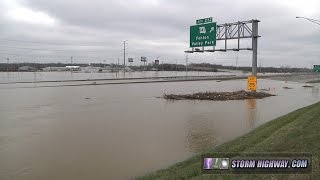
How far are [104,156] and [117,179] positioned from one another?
2683mm

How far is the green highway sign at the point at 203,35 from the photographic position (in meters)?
43.5

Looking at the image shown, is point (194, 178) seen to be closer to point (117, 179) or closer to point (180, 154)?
point (117, 179)

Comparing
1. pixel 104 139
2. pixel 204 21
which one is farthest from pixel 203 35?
pixel 104 139

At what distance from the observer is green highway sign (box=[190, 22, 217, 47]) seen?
143ft

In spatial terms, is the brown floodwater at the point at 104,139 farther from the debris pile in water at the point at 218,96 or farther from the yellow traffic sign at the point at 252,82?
the yellow traffic sign at the point at 252,82

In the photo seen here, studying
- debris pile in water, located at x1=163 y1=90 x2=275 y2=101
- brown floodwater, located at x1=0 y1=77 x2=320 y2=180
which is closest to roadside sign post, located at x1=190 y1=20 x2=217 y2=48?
debris pile in water, located at x1=163 y1=90 x2=275 y2=101

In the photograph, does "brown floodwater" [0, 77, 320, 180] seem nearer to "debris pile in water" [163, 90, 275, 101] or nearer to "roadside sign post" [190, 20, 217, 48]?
"debris pile in water" [163, 90, 275, 101]

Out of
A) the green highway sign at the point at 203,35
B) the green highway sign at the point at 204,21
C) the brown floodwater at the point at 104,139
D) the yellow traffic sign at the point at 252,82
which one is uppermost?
the green highway sign at the point at 204,21

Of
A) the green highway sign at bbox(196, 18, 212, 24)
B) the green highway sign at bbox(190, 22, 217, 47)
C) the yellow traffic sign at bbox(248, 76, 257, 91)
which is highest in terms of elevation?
the green highway sign at bbox(196, 18, 212, 24)

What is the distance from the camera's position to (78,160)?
41.8 ft

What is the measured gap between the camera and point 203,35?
145ft

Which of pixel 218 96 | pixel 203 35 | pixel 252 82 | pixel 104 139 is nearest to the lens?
pixel 104 139

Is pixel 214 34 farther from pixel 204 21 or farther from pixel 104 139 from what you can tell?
pixel 104 139

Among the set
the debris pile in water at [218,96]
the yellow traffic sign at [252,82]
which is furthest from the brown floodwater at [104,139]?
the yellow traffic sign at [252,82]
